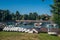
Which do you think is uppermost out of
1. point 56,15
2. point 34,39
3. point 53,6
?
point 53,6

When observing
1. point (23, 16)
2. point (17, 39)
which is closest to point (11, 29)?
point (17, 39)

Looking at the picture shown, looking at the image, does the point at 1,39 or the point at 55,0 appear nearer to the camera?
the point at 1,39

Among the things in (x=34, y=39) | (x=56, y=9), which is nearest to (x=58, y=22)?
(x=56, y=9)

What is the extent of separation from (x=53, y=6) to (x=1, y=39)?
59.0ft

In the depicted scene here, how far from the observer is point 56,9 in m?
30.1

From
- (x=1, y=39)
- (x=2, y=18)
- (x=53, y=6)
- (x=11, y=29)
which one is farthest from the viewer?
(x=2, y=18)

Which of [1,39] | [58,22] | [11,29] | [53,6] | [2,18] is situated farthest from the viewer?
[2,18]

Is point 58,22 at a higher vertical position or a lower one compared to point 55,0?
lower

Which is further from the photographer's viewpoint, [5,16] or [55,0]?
[5,16]

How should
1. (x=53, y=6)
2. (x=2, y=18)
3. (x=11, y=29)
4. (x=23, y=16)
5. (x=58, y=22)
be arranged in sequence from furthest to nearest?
(x=23, y=16) < (x=2, y=18) < (x=53, y=6) < (x=58, y=22) < (x=11, y=29)

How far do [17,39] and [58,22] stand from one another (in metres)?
14.8

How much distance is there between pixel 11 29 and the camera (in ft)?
78.7

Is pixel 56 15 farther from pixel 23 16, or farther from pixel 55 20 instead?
pixel 23 16

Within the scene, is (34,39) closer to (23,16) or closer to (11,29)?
(11,29)
